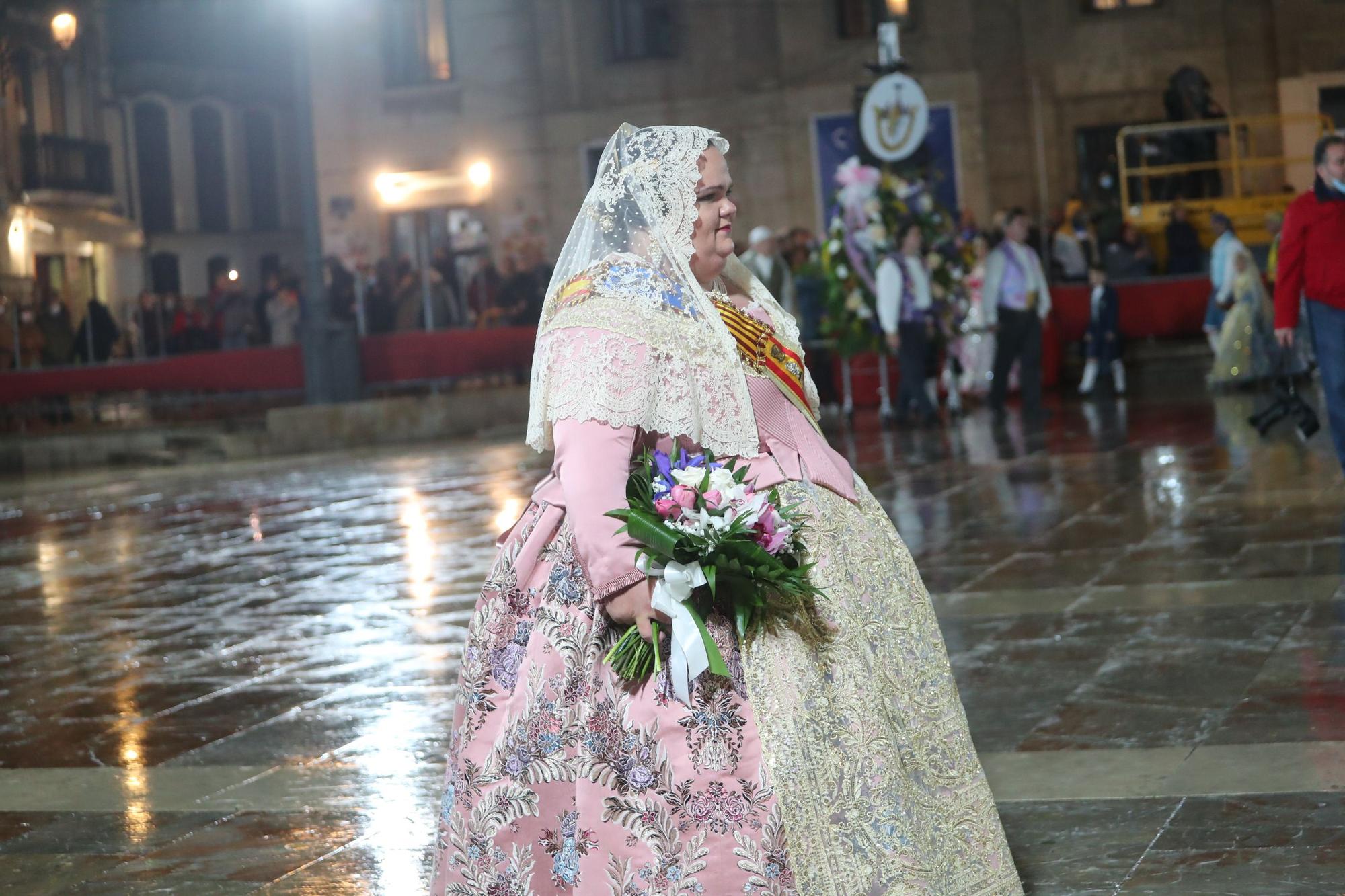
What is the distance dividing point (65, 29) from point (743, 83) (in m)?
17.3

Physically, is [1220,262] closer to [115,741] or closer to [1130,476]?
[1130,476]

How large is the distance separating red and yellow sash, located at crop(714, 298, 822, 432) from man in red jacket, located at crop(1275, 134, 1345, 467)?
5248mm

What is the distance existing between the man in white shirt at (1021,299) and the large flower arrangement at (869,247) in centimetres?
48

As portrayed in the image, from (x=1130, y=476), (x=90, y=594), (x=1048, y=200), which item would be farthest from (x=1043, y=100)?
(x=90, y=594)

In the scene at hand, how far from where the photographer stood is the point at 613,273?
10.7 ft

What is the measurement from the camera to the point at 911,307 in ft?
49.7

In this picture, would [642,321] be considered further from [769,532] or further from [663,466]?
[769,532]

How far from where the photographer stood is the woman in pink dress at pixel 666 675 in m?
3.05

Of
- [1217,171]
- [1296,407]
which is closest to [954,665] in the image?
[1296,407]

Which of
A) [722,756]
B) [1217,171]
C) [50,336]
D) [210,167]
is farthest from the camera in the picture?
[210,167]

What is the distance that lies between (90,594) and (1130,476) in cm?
607

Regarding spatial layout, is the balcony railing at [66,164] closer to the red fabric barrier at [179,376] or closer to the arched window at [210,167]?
the arched window at [210,167]

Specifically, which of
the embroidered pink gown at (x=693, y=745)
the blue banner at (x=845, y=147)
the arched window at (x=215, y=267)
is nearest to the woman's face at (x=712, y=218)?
the embroidered pink gown at (x=693, y=745)

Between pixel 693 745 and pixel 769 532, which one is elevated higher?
pixel 769 532
